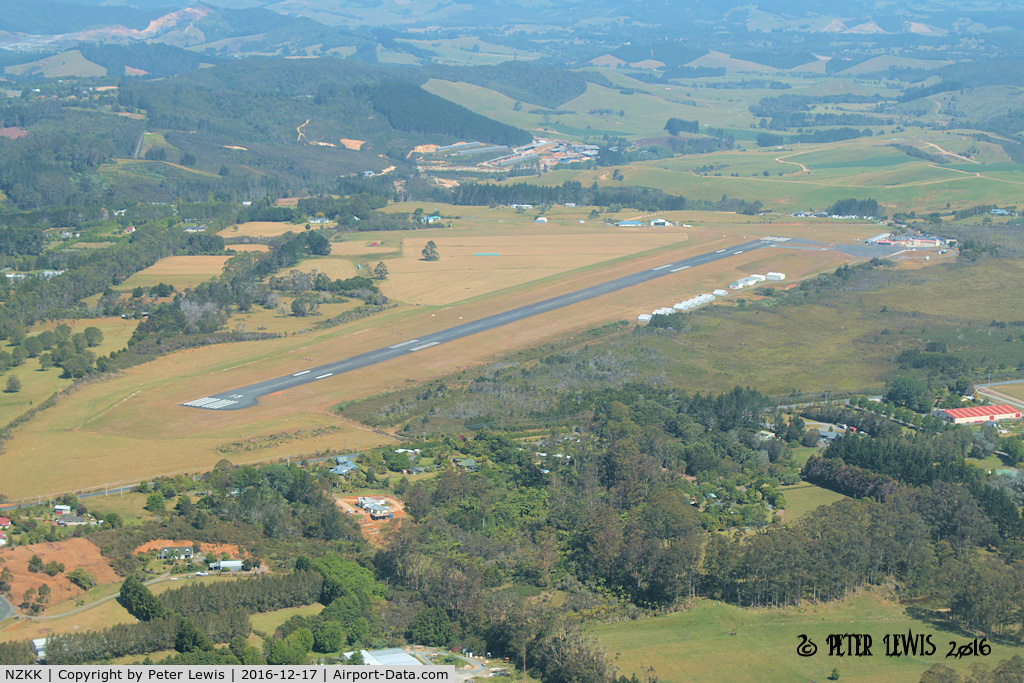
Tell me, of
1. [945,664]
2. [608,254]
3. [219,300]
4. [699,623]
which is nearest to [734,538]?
[699,623]

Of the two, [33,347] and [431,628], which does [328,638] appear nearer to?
[431,628]

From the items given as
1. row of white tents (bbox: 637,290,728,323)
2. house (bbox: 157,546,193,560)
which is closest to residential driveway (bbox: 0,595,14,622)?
house (bbox: 157,546,193,560)

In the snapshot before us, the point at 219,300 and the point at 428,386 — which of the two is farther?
the point at 219,300

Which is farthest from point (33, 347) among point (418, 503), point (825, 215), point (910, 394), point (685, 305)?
point (825, 215)

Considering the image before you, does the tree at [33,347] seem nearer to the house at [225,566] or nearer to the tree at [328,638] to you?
the house at [225,566]

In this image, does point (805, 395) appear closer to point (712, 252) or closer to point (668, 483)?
point (668, 483)

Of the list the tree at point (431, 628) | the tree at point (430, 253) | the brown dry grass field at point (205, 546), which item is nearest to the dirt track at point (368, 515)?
the brown dry grass field at point (205, 546)

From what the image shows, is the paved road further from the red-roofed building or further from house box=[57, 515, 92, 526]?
the red-roofed building
